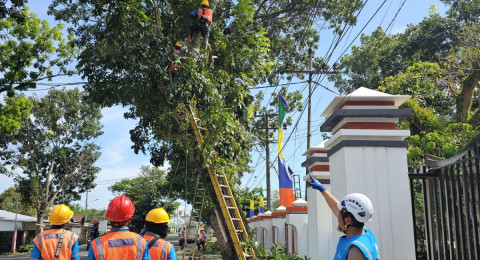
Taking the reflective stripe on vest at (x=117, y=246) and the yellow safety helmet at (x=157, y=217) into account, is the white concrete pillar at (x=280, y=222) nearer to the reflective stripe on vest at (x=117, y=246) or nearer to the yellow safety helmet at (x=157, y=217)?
the yellow safety helmet at (x=157, y=217)

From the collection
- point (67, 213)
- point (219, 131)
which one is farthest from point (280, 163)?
point (67, 213)

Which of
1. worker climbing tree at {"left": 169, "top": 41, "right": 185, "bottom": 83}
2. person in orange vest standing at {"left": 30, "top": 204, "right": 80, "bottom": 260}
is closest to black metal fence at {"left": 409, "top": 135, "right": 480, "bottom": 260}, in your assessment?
person in orange vest standing at {"left": 30, "top": 204, "right": 80, "bottom": 260}

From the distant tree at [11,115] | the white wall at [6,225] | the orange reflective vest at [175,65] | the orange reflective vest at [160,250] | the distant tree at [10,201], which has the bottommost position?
the white wall at [6,225]

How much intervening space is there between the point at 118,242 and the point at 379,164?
3.36 m

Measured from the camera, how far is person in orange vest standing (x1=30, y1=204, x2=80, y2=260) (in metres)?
4.60

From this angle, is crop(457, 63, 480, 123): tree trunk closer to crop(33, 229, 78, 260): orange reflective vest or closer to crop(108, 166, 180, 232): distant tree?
crop(33, 229, 78, 260): orange reflective vest

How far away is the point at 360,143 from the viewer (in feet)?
17.9

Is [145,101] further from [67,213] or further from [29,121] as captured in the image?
[29,121]

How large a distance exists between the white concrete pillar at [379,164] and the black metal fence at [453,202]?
25 cm

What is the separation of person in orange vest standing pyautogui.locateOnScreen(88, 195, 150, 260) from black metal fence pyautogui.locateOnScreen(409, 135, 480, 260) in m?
3.03

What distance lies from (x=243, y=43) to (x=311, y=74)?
7.91m

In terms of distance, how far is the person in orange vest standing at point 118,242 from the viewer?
3.36 meters

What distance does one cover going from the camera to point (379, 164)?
542 centimetres

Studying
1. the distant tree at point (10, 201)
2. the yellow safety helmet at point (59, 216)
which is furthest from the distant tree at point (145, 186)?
the yellow safety helmet at point (59, 216)
